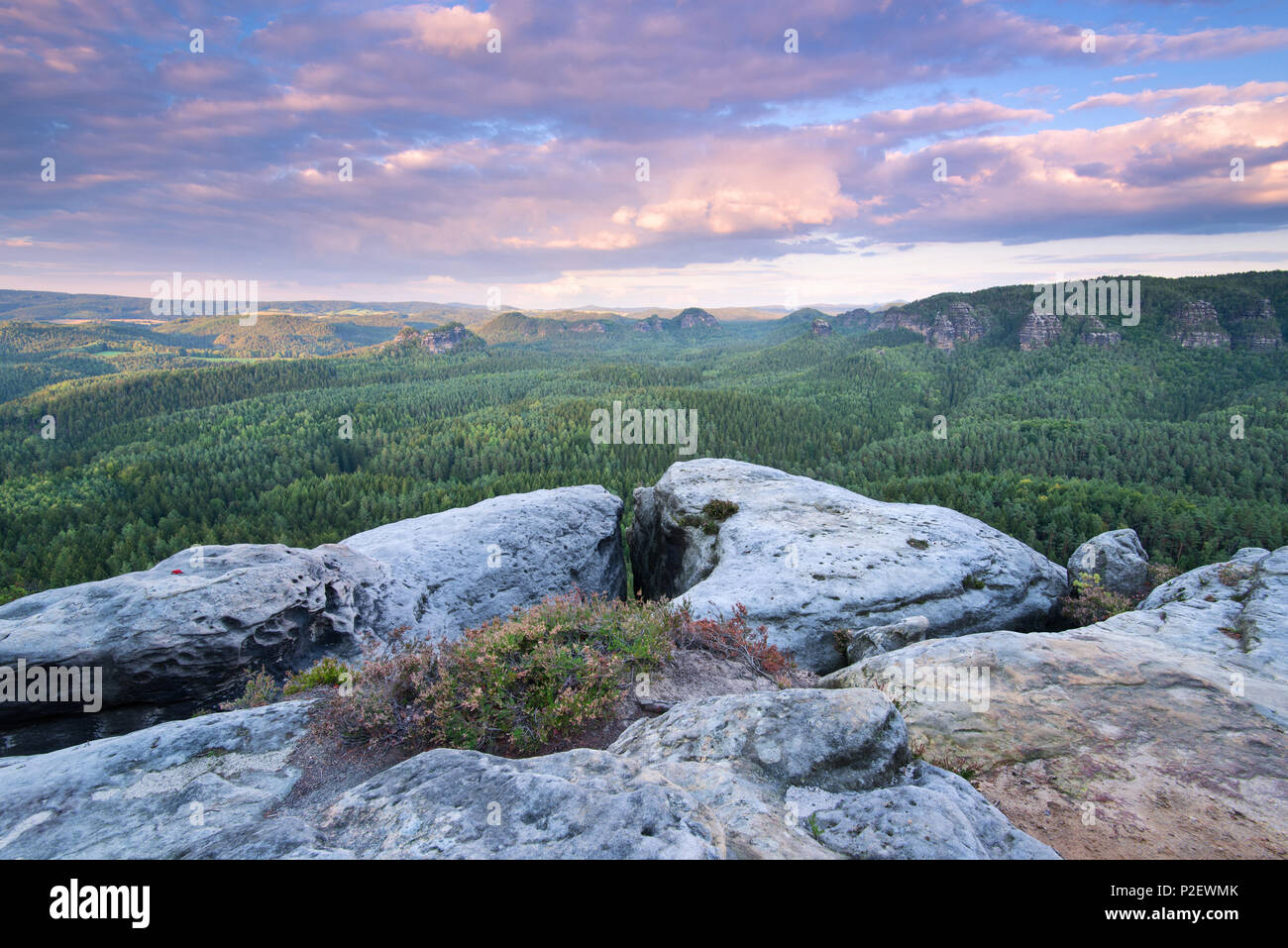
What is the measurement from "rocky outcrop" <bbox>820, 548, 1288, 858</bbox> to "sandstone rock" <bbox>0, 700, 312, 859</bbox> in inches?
407

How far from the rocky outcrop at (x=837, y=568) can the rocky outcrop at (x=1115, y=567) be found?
2.80 metres

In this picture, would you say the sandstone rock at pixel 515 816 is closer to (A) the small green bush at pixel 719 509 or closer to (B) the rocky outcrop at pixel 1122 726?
(B) the rocky outcrop at pixel 1122 726

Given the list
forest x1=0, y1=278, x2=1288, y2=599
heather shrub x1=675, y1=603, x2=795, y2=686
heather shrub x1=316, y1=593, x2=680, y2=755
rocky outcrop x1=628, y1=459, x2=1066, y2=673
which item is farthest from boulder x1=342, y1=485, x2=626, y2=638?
forest x1=0, y1=278, x2=1288, y2=599

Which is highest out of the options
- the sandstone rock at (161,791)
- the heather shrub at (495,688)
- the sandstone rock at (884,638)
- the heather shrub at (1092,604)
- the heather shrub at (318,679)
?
the heather shrub at (495,688)

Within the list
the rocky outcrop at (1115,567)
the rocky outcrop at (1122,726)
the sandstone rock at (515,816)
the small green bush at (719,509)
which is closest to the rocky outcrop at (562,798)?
the sandstone rock at (515,816)

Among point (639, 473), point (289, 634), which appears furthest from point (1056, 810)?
point (639, 473)

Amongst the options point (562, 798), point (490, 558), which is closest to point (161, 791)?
point (562, 798)

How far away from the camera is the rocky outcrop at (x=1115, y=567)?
23.8 metres

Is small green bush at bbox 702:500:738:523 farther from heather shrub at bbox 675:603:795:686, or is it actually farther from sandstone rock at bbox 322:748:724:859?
sandstone rock at bbox 322:748:724:859

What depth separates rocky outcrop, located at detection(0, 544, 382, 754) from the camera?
45.9 feet

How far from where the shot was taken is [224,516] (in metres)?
81.9

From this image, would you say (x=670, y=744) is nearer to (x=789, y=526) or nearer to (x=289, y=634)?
(x=289, y=634)
